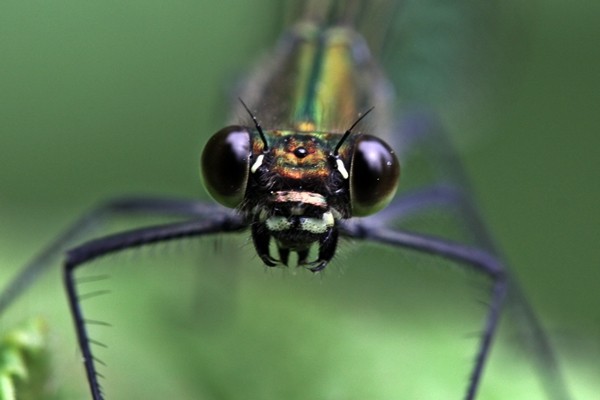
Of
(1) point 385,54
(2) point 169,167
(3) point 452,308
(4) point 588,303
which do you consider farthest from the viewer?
(2) point 169,167

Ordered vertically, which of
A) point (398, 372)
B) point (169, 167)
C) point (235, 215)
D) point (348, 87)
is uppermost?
point (169, 167)

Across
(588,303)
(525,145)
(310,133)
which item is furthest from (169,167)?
(310,133)

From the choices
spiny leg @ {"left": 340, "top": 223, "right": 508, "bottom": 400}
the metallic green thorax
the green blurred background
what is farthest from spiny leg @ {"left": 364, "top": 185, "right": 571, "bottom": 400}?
the green blurred background

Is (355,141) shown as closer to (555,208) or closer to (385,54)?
(385,54)

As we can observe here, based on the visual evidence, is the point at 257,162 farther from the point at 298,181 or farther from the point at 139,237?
the point at 139,237

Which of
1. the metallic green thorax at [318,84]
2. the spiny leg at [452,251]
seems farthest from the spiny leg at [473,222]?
the metallic green thorax at [318,84]

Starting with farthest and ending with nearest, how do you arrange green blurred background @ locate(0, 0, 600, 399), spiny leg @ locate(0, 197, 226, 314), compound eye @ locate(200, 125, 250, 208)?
green blurred background @ locate(0, 0, 600, 399)
spiny leg @ locate(0, 197, 226, 314)
compound eye @ locate(200, 125, 250, 208)

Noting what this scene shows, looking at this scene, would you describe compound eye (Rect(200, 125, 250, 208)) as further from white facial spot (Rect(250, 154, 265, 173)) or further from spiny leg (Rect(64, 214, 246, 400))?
spiny leg (Rect(64, 214, 246, 400))
